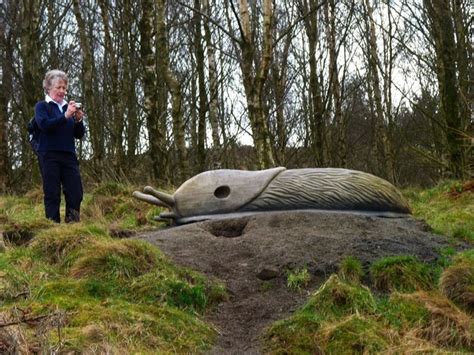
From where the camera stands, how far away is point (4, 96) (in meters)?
14.9

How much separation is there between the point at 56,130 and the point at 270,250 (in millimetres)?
2735

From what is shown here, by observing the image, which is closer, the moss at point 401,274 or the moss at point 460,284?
the moss at point 460,284

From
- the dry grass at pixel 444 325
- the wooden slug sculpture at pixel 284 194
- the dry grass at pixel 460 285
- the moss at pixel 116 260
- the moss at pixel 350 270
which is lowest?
the dry grass at pixel 444 325

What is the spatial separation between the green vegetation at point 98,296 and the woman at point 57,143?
3.01ft

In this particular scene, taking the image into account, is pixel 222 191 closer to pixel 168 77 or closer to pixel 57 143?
pixel 57 143

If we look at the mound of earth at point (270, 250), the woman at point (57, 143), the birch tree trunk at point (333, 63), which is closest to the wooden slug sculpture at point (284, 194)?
the mound of earth at point (270, 250)

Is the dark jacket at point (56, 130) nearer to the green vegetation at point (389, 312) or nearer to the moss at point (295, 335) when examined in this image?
the green vegetation at point (389, 312)

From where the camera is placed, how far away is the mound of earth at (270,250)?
170 inches

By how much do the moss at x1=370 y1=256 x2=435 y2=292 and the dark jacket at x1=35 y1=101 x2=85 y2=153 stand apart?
3489 millimetres

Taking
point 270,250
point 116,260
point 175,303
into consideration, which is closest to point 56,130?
point 116,260

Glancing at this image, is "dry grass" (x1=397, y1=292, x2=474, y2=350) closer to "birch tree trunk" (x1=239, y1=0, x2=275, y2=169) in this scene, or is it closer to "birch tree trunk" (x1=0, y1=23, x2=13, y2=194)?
"birch tree trunk" (x1=239, y1=0, x2=275, y2=169)

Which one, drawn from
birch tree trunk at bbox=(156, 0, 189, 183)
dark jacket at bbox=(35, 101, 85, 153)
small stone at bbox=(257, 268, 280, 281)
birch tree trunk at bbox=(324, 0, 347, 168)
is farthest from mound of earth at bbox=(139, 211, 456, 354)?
birch tree trunk at bbox=(324, 0, 347, 168)

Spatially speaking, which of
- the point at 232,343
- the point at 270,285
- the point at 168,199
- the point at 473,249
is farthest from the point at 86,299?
the point at 473,249

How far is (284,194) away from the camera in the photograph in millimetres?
6426
